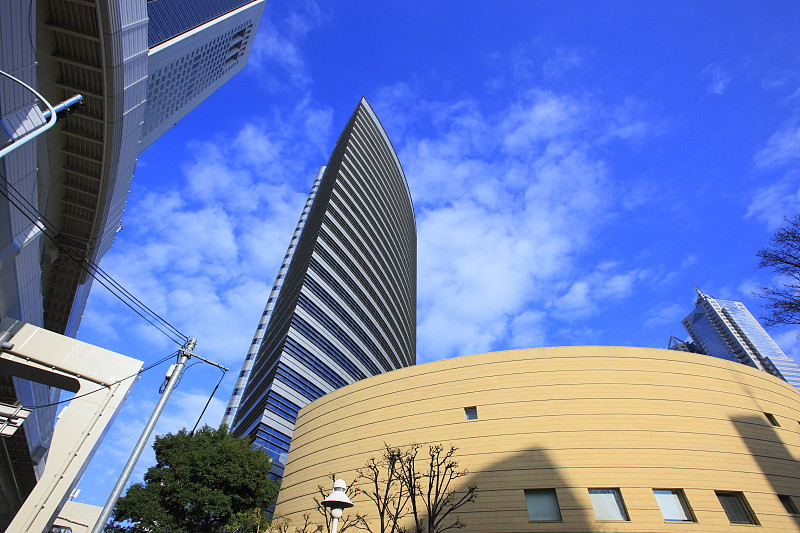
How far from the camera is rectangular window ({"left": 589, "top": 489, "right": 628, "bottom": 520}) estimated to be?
54.7 feet

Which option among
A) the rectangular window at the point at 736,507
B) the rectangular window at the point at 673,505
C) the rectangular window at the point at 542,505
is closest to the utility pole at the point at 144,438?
the rectangular window at the point at 542,505

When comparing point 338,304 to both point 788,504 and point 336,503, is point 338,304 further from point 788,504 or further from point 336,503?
point 788,504

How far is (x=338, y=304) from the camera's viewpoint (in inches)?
2183

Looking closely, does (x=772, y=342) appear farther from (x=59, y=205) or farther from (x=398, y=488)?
(x=59, y=205)

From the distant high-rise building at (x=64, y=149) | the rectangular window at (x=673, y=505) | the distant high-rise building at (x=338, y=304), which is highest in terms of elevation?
the distant high-rise building at (x=338, y=304)

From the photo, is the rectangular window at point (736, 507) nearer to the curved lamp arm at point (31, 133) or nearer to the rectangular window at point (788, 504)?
the rectangular window at point (788, 504)

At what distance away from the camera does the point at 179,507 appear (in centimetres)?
2127

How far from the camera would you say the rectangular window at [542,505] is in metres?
17.0

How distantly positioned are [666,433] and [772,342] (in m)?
183

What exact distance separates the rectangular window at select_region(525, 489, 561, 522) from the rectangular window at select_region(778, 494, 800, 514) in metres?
10.6

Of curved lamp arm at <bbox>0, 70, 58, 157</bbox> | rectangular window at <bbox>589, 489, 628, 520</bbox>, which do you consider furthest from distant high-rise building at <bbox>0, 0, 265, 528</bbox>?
rectangular window at <bbox>589, 489, 628, 520</bbox>

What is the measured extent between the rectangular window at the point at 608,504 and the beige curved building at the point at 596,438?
44mm

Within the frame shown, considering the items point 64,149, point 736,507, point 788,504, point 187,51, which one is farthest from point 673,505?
point 187,51

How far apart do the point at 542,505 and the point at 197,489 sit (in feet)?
59.5
